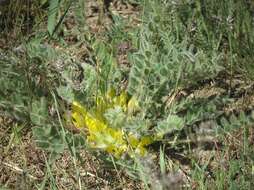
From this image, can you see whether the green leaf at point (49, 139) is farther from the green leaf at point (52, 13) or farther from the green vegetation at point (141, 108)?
the green leaf at point (52, 13)

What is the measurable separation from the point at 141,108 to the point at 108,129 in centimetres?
14

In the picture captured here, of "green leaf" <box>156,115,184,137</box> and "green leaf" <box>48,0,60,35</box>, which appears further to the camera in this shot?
"green leaf" <box>48,0,60,35</box>

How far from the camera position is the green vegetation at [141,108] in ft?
6.07

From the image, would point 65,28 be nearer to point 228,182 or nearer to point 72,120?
point 72,120

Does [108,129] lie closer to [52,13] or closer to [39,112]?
[39,112]

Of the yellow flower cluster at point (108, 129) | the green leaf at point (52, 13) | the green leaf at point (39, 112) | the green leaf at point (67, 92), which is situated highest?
the green leaf at point (52, 13)

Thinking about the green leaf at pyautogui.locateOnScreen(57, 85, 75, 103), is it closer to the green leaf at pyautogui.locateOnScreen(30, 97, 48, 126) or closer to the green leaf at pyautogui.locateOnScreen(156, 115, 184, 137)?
the green leaf at pyautogui.locateOnScreen(30, 97, 48, 126)

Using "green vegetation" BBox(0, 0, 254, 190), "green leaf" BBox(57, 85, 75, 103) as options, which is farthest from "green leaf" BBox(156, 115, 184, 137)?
"green leaf" BBox(57, 85, 75, 103)

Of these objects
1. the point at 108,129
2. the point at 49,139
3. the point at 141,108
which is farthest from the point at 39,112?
the point at 141,108

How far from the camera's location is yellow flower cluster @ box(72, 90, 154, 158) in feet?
6.22

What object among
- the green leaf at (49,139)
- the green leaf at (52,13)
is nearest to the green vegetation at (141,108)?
the green leaf at (49,139)

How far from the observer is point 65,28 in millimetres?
2584

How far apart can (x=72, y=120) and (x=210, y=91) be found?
60cm

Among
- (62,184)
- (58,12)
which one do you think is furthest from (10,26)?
Answer: (62,184)
